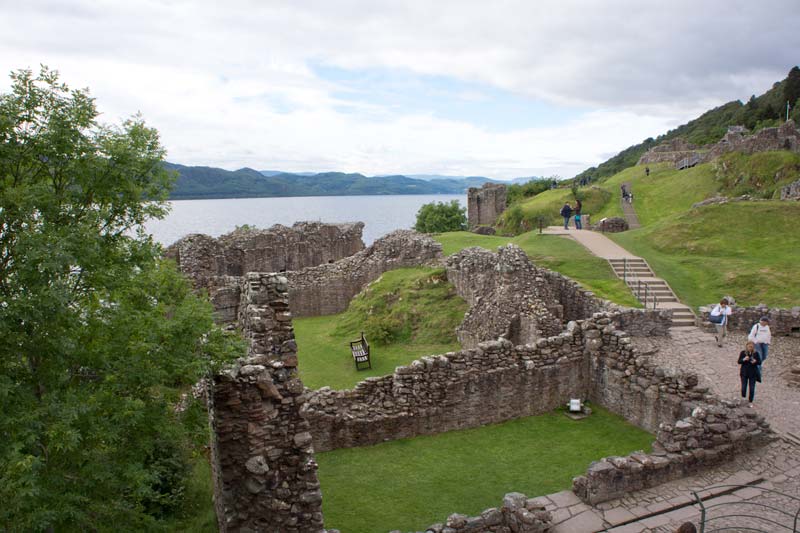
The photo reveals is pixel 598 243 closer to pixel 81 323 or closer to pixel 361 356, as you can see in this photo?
pixel 361 356

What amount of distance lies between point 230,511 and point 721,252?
27.0 meters

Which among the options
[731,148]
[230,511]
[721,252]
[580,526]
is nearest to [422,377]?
[580,526]

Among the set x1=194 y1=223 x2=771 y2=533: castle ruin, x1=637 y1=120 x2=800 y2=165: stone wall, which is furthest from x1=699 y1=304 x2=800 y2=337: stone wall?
x1=637 y1=120 x2=800 y2=165: stone wall

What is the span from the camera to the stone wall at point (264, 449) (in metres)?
8.91

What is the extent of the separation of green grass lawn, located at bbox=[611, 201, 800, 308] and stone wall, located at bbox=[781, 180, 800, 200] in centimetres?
458

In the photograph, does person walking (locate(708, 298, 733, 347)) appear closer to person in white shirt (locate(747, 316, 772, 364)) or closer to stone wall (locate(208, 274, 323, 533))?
person in white shirt (locate(747, 316, 772, 364))

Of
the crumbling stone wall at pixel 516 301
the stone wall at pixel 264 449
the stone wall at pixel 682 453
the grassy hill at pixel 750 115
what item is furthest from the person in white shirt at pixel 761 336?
the grassy hill at pixel 750 115

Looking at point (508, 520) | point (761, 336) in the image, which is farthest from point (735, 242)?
point (508, 520)

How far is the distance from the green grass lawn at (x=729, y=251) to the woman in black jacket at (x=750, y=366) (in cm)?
857

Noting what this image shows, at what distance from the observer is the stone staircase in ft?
67.7

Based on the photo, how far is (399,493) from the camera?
476 inches

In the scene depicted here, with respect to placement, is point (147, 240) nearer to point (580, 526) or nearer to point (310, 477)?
point (310, 477)

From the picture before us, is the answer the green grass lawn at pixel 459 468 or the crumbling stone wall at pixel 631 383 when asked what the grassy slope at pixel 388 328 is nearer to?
the green grass lawn at pixel 459 468

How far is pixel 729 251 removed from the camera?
27125 millimetres
